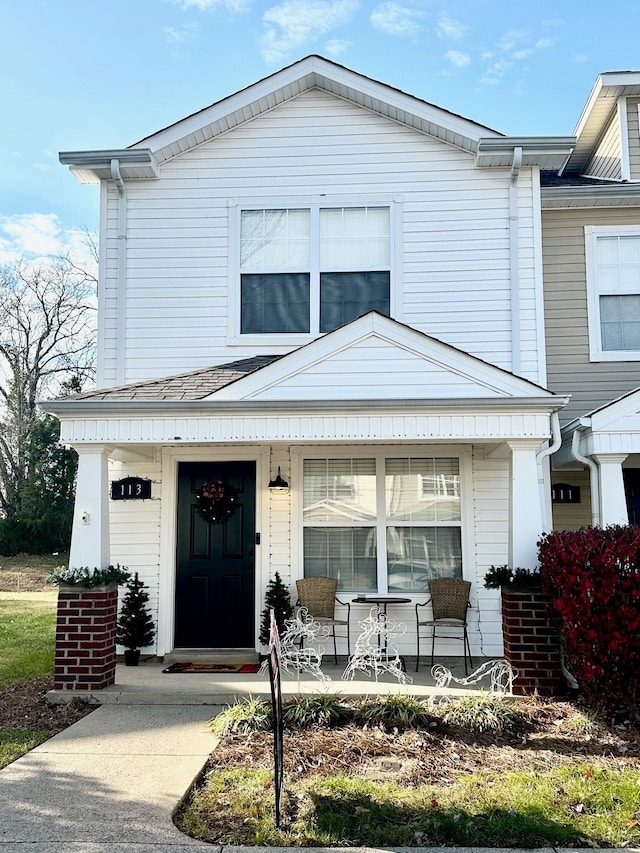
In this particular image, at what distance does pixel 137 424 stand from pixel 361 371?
212cm

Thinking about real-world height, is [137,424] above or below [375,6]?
below

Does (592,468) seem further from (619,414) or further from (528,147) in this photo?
(528,147)

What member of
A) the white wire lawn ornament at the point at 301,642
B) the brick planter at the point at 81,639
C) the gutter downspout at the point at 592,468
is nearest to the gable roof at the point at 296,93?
the gutter downspout at the point at 592,468

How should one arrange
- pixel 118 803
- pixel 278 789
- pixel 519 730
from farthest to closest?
pixel 519 730 < pixel 118 803 < pixel 278 789

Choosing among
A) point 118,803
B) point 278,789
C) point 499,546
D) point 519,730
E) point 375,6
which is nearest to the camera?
point 278,789

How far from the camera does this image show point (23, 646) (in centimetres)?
995

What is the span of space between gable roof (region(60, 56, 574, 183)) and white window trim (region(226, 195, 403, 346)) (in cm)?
96

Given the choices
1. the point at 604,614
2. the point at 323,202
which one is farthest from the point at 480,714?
the point at 323,202

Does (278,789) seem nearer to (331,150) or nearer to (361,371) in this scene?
(361,371)

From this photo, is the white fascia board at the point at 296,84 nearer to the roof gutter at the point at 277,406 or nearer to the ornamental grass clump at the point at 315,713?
the roof gutter at the point at 277,406

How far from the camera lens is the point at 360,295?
28.4ft

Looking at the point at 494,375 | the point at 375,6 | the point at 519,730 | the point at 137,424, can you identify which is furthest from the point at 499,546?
the point at 375,6

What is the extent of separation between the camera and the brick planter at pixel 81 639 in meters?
6.43

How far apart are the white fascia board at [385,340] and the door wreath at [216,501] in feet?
5.93
